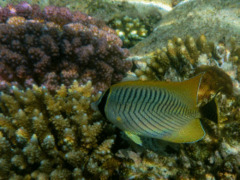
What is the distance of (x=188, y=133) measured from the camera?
140cm

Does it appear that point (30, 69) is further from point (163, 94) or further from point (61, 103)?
point (163, 94)

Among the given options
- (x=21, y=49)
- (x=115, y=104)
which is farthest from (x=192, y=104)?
(x=21, y=49)

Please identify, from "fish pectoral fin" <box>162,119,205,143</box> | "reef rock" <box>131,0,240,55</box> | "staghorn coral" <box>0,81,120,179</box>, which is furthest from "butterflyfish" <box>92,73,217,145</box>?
"reef rock" <box>131,0,240,55</box>

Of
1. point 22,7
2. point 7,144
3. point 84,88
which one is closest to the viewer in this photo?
point 7,144

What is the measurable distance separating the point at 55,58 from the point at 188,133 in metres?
2.81

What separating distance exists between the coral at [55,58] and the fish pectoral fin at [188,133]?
193 cm

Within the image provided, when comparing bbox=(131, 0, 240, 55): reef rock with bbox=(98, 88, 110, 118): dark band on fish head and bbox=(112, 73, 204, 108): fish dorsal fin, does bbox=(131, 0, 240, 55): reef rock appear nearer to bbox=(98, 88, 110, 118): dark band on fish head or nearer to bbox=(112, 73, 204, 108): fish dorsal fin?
bbox=(112, 73, 204, 108): fish dorsal fin

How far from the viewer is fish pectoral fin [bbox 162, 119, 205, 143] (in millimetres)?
1373

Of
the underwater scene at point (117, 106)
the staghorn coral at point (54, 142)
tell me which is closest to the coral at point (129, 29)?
the underwater scene at point (117, 106)

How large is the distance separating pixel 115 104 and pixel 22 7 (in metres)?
4.89

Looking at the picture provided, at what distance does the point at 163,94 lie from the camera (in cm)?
143

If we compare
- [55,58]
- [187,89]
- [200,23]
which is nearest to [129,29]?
[200,23]

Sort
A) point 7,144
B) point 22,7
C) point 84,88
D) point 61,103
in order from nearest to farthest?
point 7,144, point 61,103, point 84,88, point 22,7

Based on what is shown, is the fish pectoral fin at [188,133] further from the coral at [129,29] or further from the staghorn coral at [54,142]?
the coral at [129,29]
